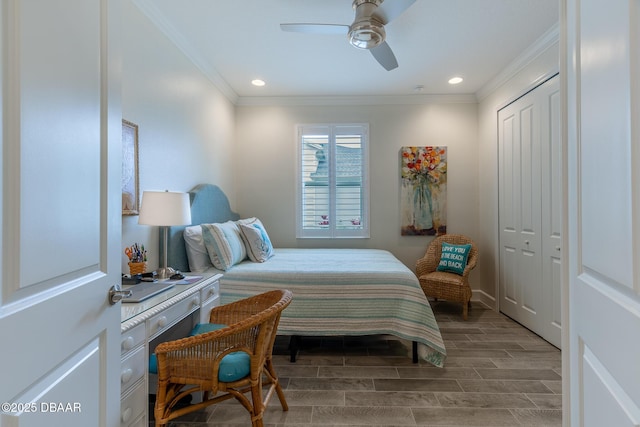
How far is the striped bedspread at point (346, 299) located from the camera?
8.43ft

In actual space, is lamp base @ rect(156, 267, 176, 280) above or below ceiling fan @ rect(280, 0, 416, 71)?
below

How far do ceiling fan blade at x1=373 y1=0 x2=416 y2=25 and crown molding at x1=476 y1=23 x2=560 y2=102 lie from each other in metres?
1.19

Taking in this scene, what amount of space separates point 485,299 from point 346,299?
2.56 meters

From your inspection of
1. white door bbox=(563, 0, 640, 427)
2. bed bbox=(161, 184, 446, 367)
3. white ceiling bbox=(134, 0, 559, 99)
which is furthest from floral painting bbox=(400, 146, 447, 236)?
white door bbox=(563, 0, 640, 427)

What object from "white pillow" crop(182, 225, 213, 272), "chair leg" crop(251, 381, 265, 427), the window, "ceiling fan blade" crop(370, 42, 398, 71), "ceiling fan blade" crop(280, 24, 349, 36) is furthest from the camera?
the window

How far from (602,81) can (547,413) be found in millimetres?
2087

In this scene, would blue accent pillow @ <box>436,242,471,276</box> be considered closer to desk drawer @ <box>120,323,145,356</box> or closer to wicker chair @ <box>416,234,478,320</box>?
wicker chair @ <box>416,234,478,320</box>

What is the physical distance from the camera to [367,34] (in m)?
2.34

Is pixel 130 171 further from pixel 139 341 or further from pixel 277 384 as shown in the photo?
pixel 277 384

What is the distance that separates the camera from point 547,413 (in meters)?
1.96

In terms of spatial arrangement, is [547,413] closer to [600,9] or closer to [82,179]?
[600,9]

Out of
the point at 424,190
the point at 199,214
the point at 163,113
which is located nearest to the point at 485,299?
the point at 424,190

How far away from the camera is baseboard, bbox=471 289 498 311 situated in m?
4.02

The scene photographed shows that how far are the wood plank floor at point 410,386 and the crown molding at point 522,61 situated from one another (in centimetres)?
255
